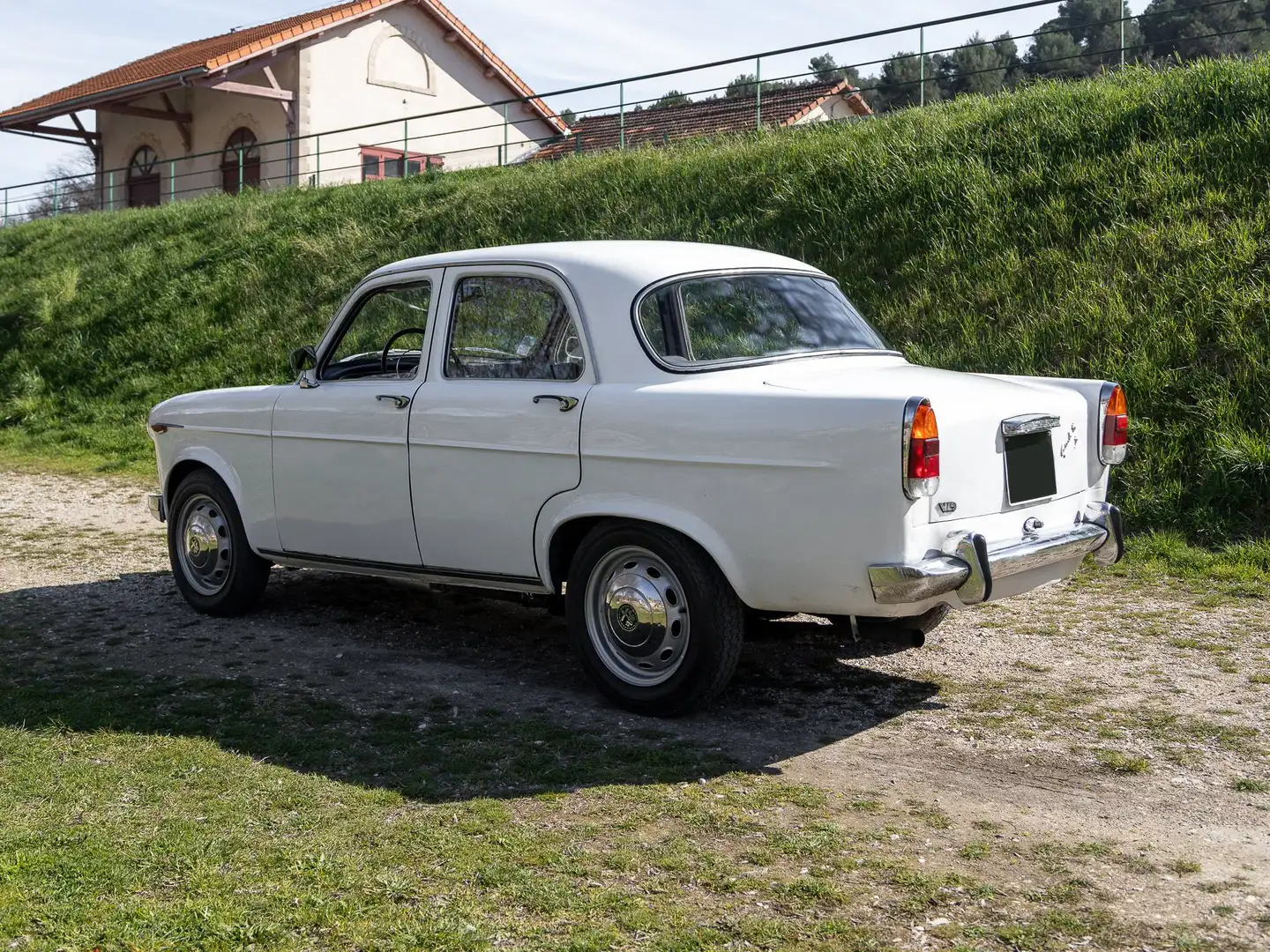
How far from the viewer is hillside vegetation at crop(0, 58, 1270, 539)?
9.87 metres

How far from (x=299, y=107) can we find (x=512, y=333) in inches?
1046

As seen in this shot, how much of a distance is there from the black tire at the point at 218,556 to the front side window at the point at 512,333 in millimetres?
1932

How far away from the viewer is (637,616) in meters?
5.25

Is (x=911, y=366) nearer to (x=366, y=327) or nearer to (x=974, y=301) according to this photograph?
(x=366, y=327)

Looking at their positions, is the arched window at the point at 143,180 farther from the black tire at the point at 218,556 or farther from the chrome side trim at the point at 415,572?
the chrome side trim at the point at 415,572

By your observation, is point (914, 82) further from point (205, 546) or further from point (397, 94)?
point (397, 94)

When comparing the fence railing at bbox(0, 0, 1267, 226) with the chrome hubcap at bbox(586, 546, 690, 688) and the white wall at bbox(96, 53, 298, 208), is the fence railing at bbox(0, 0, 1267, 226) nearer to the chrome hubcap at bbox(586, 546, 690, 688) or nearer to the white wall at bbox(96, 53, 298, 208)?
the white wall at bbox(96, 53, 298, 208)

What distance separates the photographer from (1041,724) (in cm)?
523

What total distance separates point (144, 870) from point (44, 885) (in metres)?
0.27

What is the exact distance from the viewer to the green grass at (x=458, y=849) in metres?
Answer: 3.35

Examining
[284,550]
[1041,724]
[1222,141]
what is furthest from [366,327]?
[1222,141]

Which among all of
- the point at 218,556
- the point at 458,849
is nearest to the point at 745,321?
the point at 458,849

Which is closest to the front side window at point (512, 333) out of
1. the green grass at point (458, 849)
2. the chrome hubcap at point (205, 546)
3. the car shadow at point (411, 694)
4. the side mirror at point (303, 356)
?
the side mirror at point (303, 356)

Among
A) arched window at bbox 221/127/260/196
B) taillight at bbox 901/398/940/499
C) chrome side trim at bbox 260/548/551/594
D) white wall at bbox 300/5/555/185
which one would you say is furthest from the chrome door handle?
arched window at bbox 221/127/260/196
